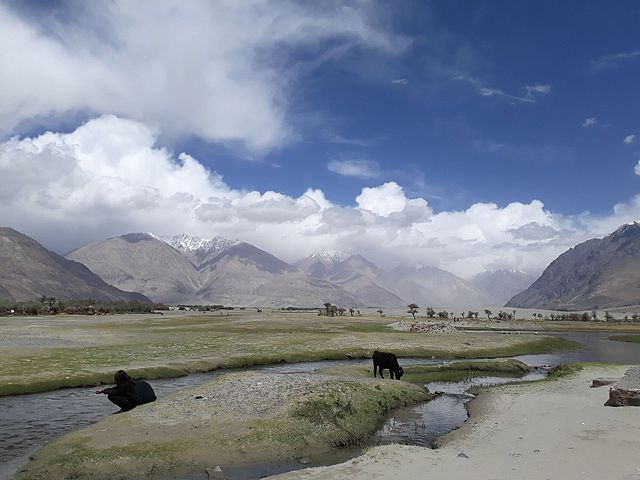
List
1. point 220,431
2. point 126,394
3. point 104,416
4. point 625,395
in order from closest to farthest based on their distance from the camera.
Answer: point 220,431, point 625,395, point 126,394, point 104,416

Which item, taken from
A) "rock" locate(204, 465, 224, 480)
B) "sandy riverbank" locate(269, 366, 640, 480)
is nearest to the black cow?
"sandy riverbank" locate(269, 366, 640, 480)

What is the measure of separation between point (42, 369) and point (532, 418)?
40.6 metres

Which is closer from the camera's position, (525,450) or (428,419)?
(525,450)

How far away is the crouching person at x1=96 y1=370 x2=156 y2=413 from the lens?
92.3 ft

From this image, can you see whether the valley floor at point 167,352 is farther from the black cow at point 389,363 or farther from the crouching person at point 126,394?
the black cow at point 389,363

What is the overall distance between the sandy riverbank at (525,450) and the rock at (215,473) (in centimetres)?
302

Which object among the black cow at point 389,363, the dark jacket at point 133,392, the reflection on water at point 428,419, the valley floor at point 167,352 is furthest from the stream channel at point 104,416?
the valley floor at point 167,352

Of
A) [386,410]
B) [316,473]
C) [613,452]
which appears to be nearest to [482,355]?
[386,410]

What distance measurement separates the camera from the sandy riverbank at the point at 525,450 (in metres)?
17.2

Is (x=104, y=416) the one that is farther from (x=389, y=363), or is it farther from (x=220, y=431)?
(x=389, y=363)

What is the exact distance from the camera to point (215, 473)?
19.6 metres

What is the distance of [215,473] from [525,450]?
12.8 metres

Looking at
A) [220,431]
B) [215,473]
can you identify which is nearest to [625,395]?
[220,431]

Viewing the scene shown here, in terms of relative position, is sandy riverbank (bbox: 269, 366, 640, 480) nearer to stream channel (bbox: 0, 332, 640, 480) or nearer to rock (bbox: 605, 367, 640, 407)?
rock (bbox: 605, 367, 640, 407)
